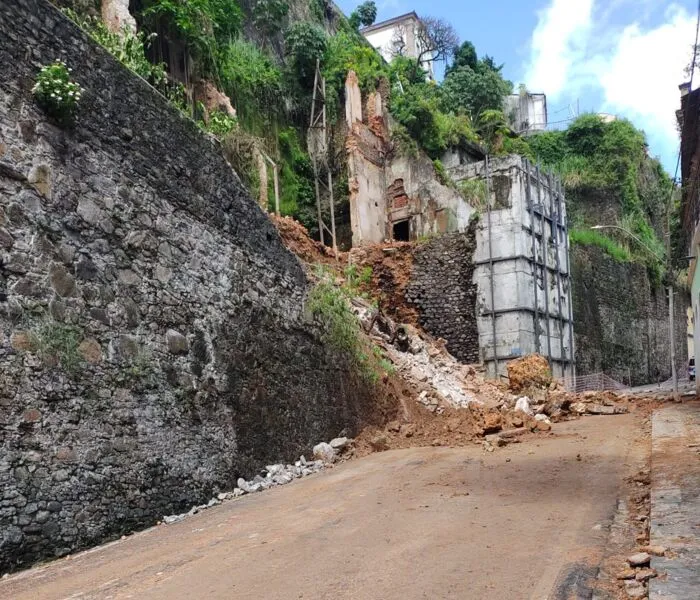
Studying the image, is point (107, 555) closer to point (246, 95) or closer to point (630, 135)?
point (246, 95)

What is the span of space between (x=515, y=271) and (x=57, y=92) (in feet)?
47.8

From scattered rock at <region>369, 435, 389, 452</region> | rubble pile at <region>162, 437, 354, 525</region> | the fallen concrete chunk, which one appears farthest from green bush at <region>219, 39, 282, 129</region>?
rubble pile at <region>162, 437, 354, 525</region>

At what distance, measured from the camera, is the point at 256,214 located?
9.66m

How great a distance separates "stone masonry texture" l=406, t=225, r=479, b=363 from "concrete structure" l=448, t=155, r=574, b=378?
253 millimetres

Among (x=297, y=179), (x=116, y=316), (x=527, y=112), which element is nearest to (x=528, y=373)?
(x=297, y=179)

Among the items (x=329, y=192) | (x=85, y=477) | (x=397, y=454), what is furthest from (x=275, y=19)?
(x=85, y=477)

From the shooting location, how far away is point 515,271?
1881cm

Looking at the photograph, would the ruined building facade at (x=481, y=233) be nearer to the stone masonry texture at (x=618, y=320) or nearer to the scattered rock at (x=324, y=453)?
the stone masonry texture at (x=618, y=320)

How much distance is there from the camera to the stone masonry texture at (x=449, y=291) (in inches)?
770

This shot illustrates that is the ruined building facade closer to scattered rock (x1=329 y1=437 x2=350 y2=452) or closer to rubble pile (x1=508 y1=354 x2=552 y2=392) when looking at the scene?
rubble pile (x1=508 y1=354 x2=552 y2=392)

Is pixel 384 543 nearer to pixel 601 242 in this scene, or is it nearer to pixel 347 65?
pixel 347 65

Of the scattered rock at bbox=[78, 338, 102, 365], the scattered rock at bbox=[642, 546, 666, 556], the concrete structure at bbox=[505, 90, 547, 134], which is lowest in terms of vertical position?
the scattered rock at bbox=[642, 546, 666, 556]

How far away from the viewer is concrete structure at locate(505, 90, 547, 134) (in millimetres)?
37000

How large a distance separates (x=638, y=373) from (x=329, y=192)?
53.3ft
